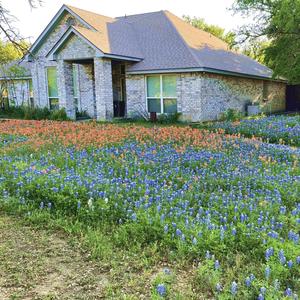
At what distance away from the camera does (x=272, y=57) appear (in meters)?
22.4

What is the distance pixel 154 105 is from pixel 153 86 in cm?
99

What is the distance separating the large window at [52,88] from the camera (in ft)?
70.7

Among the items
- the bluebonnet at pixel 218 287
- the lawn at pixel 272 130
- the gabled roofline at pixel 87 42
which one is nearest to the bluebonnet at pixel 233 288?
the bluebonnet at pixel 218 287

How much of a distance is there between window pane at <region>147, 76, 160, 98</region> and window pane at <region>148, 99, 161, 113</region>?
10.3 inches

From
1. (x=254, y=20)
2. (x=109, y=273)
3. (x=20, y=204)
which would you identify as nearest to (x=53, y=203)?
(x=20, y=204)

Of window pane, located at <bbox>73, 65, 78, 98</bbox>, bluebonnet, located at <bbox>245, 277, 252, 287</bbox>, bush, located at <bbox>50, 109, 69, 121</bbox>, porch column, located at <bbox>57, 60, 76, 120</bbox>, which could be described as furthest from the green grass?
window pane, located at <bbox>73, 65, 78, 98</bbox>

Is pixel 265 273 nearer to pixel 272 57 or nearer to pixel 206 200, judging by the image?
pixel 206 200

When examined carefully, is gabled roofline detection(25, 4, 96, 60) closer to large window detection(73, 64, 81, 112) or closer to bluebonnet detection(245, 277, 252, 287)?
large window detection(73, 64, 81, 112)

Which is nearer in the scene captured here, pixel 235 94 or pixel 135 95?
pixel 135 95

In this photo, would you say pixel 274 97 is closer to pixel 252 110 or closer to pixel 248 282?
pixel 252 110

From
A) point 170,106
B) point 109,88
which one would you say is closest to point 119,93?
point 109,88

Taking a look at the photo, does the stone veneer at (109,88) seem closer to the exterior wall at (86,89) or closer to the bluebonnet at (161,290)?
the exterior wall at (86,89)

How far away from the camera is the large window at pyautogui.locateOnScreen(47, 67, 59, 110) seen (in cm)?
2156

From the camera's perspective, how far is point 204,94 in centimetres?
1714
